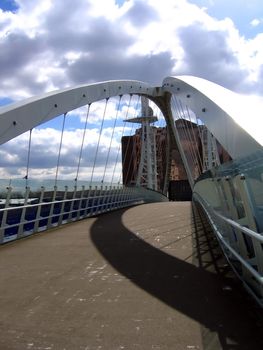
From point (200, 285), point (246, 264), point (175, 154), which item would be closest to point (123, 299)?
point (200, 285)

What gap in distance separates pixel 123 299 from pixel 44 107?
12823 mm

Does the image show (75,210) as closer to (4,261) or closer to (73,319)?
(4,261)

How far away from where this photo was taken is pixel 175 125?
160ft

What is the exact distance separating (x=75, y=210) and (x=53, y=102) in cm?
432

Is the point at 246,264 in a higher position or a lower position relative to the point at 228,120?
lower

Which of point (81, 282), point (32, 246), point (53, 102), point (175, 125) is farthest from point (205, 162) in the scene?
point (81, 282)

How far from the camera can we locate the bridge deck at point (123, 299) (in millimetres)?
4297

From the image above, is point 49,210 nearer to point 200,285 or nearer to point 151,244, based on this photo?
point 151,244

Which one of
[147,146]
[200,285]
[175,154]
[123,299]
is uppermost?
[175,154]

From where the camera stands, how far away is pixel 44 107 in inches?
690

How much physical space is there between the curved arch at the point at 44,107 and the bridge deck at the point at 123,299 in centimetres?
567

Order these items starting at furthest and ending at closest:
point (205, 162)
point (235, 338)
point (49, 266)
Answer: point (205, 162), point (49, 266), point (235, 338)

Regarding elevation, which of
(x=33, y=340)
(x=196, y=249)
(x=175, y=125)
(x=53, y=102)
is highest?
(x=175, y=125)

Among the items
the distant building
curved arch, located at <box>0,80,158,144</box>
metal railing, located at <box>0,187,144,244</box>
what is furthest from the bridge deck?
the distant building
